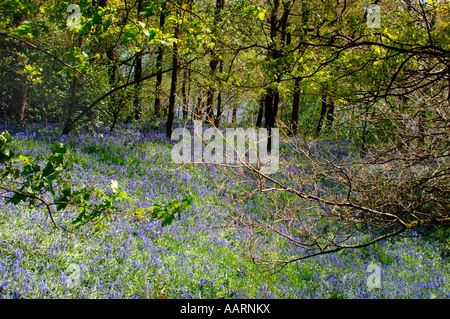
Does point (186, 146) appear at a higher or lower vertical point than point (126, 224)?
higher

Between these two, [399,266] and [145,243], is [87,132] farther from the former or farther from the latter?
[399,266]

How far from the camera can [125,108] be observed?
32.1 ft

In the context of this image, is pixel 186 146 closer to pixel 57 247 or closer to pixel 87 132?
pixel 87 132

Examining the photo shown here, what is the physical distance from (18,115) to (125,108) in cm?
368

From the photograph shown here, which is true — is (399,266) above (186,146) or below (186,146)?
below

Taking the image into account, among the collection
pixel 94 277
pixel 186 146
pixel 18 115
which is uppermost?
pixel 18 115

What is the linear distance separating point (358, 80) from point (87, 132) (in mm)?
7771
